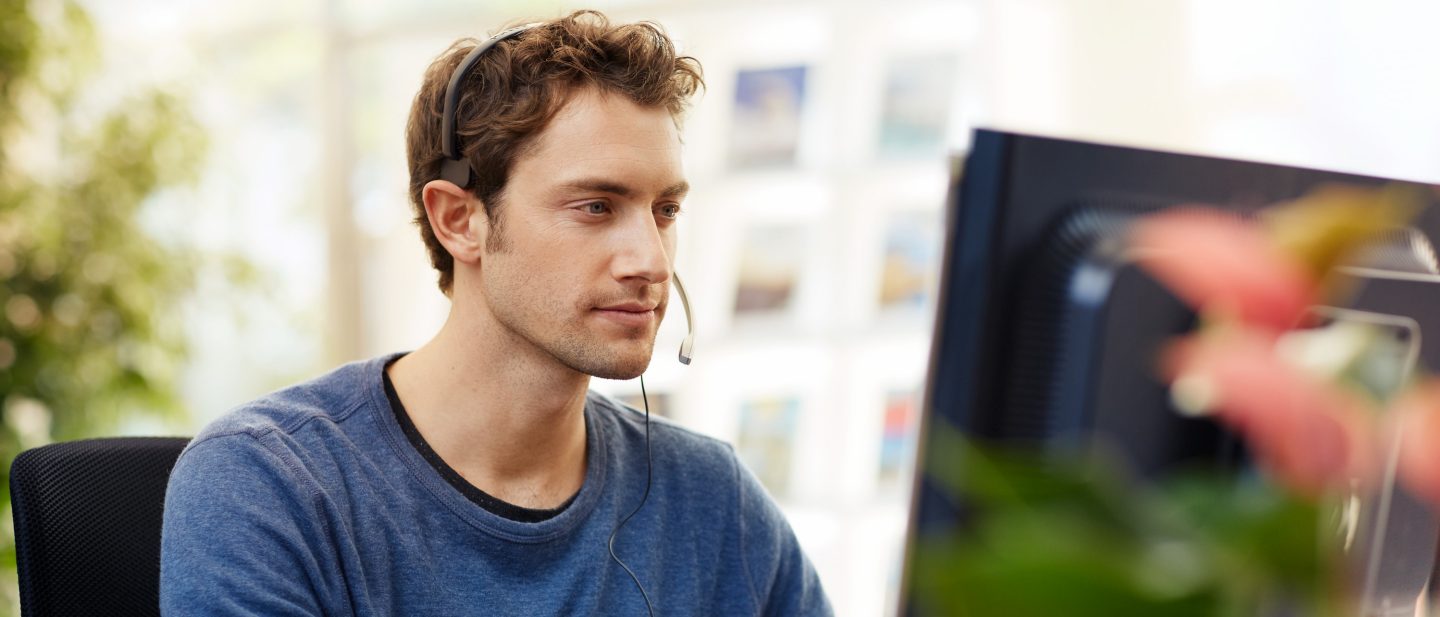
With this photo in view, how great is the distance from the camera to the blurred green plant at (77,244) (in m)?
2.71

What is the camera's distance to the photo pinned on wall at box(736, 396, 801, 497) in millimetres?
3064

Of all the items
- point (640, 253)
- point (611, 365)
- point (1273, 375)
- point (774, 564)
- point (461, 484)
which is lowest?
point (774, 564)

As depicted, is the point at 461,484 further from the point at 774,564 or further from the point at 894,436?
the point at 894,436

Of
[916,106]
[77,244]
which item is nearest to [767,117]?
[916,106]

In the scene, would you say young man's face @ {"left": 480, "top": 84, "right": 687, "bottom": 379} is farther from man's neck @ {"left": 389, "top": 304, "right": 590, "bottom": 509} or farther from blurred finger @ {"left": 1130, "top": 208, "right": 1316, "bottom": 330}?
blurred finger @ {"left": 1130, "top": 208, "right": 1316, "bottom": 330}

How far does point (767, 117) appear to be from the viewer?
118 inches

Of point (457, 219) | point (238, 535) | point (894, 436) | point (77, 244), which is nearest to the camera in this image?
point (238, 535)

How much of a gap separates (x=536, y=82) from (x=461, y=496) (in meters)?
0.44

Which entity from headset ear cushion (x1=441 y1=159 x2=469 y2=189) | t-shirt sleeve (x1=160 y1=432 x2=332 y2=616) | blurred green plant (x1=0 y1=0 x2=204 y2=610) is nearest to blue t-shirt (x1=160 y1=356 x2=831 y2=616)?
t-shirt sleeve (x1=160 y1=432 x2=332 y2=616)

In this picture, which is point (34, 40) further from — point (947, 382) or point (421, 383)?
point (947, 382)

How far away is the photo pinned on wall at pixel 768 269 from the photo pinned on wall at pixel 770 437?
0.23 m

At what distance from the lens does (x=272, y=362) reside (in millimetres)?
3607

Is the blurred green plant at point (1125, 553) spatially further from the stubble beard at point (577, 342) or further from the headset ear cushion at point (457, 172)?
the headset ear cushion at point (457, 172)

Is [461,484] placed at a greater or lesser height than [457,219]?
lesser
